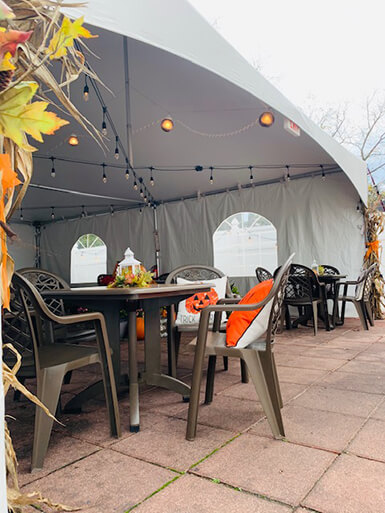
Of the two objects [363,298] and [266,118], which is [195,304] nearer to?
[266,118]

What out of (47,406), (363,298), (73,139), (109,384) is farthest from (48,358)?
(363,298)

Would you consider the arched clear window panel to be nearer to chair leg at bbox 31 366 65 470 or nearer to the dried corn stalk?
the dried corn stalk

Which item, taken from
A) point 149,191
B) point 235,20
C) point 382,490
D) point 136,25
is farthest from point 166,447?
point 235,20

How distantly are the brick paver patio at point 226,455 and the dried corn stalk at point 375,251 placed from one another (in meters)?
3.54

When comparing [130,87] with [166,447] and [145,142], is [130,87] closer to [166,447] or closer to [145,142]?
[145,142]

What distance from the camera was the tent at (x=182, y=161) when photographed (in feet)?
8.03

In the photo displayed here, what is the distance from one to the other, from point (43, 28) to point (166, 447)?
1.63 m

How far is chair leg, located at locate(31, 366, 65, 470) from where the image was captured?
59.5 inches

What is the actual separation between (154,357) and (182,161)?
4.39 metres

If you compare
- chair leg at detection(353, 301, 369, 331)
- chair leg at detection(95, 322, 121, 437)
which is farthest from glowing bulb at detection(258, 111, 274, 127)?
chair leg at detection(95, 322, 121, 437)

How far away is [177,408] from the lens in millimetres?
2205

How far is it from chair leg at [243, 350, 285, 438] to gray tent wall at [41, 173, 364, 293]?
13.4 feet

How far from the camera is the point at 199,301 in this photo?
123 inches

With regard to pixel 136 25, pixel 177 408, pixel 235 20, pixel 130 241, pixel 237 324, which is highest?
pixel 235 20
